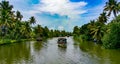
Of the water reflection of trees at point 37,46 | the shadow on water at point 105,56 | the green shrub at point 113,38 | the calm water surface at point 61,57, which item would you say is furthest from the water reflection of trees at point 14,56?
the green shrub at point 113,38

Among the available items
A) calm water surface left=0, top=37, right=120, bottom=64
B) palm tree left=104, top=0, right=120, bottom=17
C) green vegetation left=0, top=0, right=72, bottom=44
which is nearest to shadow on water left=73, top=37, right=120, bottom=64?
calm water surface left=0, top=37, right=120, bottom=64

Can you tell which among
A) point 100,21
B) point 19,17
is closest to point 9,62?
point 100,21

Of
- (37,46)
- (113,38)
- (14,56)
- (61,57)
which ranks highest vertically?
(113,38)

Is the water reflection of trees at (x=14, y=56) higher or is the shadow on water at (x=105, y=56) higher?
the water reflection of trees at (x=14, y=56)

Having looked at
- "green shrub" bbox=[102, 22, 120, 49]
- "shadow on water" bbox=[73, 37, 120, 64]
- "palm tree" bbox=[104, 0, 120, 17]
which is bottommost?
"shadow on water" bbox=[73, 37, 120, 64]

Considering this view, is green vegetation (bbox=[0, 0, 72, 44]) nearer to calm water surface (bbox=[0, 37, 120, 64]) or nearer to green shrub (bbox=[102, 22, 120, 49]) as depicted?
calm water surface (bbox=[0, 37, 120, 64])

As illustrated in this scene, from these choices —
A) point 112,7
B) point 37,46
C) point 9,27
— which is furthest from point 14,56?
point 9,27

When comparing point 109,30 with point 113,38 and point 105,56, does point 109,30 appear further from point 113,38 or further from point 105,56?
point 105,56

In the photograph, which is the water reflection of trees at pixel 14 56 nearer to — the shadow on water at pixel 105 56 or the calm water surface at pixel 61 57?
the calm water surface at pixel 61 57

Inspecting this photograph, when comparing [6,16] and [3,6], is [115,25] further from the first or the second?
[3,6]

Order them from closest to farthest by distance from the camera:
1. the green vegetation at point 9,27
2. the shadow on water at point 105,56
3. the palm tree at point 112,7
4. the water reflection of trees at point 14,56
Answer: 1. the shadow on water at point 105,56
2. the water reflection of trees at point 14,56
3. the palm tree at point 112,7
4. the green vegetation at point 9,27

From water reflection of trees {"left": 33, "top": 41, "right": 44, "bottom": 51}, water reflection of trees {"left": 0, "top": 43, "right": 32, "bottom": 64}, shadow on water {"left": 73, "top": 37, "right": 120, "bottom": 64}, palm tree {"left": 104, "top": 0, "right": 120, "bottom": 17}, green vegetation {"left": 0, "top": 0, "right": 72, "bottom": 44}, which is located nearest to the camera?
shadow on water {"left": 73, "top": 37, "right": 120, "bottom": 64}

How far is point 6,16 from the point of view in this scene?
7606 cm

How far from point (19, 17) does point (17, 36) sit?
30.0 m
